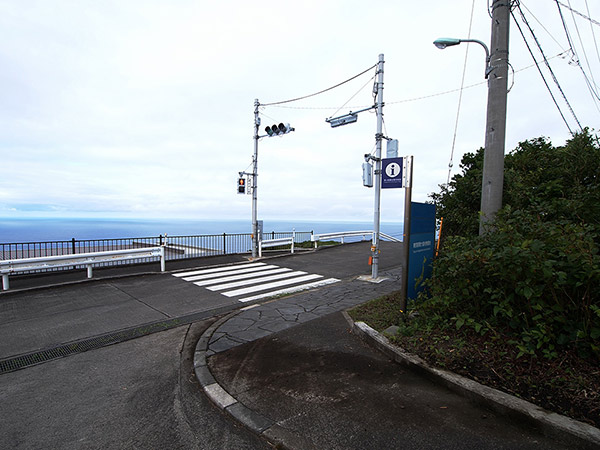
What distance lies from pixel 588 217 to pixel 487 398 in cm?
394

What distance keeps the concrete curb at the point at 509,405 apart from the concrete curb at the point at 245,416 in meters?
1.69

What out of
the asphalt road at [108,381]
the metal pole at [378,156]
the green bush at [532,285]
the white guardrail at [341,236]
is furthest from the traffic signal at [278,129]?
the green bush at [532,285]

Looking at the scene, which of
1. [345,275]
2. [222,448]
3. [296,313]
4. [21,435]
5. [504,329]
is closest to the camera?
[222,448]

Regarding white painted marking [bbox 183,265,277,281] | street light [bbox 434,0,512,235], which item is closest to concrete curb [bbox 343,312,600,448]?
street light [bbox 434,0,512,235]

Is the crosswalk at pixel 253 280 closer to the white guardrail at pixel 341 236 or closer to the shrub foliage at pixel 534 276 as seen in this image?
the shrub foliage at pixel 534 276

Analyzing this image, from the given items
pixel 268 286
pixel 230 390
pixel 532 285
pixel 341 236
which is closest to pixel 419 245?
pixel 532 285

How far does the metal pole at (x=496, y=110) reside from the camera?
480 centimetres

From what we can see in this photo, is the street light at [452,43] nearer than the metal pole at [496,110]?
No

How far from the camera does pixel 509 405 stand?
2.71 m

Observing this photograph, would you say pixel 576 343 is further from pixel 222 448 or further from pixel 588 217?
pixel 222 448

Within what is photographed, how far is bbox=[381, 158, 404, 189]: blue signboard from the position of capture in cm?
759

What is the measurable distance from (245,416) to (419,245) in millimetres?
4117

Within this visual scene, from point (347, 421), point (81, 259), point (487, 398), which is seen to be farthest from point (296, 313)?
point (81, 259)

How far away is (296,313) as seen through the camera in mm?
6133
